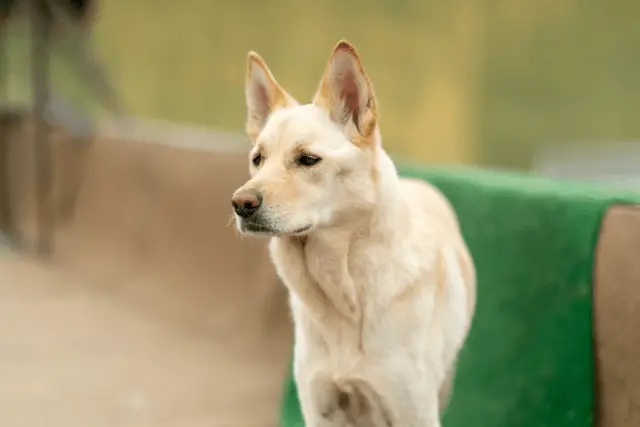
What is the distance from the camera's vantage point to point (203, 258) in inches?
110

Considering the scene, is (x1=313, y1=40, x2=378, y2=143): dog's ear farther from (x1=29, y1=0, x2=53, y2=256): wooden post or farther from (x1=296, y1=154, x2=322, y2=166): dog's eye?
(x1=29, y1=0, x2=53, y2=256): wooden post

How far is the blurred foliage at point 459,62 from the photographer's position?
3.15 m

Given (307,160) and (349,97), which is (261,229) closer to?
(307,160)

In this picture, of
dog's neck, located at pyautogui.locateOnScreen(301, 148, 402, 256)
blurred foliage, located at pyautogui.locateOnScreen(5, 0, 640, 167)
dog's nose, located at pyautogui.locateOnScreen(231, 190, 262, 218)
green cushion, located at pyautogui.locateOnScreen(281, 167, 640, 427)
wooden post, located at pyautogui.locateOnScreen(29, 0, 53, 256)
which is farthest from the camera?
wooden post, located at pyautogui.locateOnScreen(29, 0, 53, 256)

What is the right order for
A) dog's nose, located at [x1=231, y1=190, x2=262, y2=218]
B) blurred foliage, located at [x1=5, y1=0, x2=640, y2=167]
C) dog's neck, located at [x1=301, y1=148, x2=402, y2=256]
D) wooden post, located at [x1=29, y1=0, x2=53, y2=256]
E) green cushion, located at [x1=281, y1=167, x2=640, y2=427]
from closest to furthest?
dog's nose, located at [x1=231, y1=190, x2=262, y2=218] → dog's neck, located at [x1=301, y1=148, x2=402, y2=256] → green cushion, located at [x1=281, y1=167, x2=640, y2=427] → blurred foliage, located at [x1=5, y1=0, x2=640, y2=167] → wooden post, located at [x1=29, y1=0, x2=53, y2=256]

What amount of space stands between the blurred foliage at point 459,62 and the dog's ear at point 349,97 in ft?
7.49

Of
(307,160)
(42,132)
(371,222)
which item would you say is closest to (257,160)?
(307,160)

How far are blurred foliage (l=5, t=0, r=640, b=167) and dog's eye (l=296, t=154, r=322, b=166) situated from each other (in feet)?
7.79

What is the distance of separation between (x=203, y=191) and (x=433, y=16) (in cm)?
137

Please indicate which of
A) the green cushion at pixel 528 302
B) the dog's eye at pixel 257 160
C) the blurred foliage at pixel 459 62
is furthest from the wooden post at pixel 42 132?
the dog's eye at pixel 257 160

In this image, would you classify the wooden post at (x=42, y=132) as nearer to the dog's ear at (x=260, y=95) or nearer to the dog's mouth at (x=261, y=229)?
the dog's ear at (x=260, y=95)

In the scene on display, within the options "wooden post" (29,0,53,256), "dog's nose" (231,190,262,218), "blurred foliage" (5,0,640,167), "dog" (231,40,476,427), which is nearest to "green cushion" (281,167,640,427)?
"dog" (231,40,476,427)

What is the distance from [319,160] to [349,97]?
0.42ft

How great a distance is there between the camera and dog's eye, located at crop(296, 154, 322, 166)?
3.60 feet
